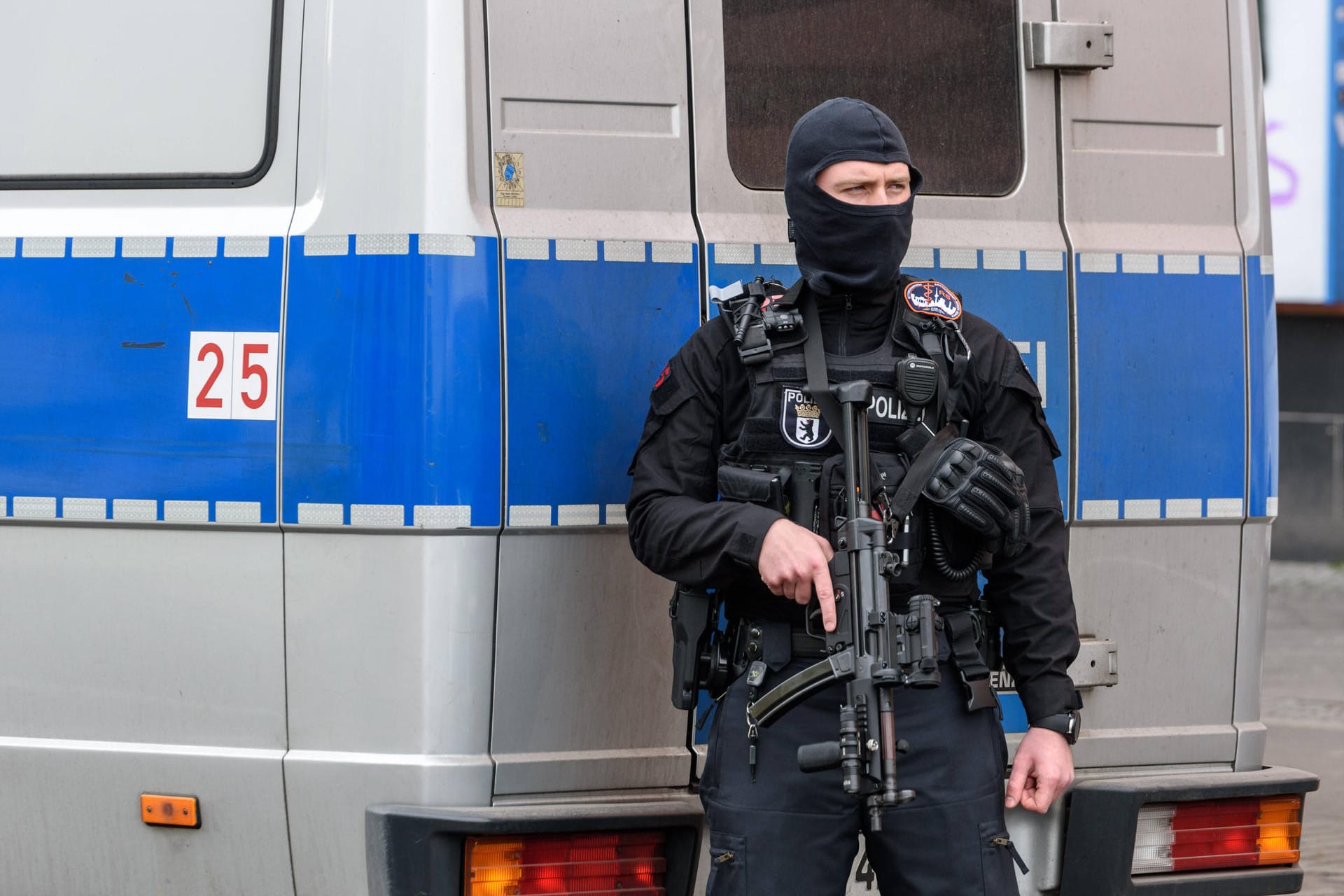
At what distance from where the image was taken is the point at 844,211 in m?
2.62

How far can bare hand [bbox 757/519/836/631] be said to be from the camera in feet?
7.98

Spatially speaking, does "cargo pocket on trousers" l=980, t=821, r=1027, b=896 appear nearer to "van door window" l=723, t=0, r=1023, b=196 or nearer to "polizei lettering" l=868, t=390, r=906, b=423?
Result: "polizei lettering" l=868, t=390, r=906, b=423

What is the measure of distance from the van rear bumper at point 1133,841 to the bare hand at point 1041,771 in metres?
0.42

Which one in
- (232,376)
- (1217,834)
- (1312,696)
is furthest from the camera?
(1312,696)

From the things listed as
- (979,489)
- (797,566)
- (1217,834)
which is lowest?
(1217,834)

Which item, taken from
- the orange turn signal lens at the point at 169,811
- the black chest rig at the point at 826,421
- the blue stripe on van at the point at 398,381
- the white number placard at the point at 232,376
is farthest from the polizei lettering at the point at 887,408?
the orange turn signal lens at the point at 169,811

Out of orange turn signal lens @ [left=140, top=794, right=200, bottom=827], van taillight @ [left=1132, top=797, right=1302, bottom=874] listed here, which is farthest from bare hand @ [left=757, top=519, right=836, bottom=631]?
orange turn signal lens @ [left=140, top=794, right=200, bottom=827]

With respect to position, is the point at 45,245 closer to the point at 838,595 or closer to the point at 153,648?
the point at 153,648

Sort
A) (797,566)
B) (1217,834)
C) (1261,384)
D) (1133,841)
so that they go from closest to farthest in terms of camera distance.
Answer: (797,566)
(1133,841)
(1217,834)
(1261,384)

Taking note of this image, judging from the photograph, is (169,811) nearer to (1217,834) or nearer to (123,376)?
(123,376)

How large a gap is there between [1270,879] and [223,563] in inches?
82.3

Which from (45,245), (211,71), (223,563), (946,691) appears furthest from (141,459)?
(946,691)

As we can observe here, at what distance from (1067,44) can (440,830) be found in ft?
6.18

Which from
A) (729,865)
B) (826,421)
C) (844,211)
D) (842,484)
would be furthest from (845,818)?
(844,211)
